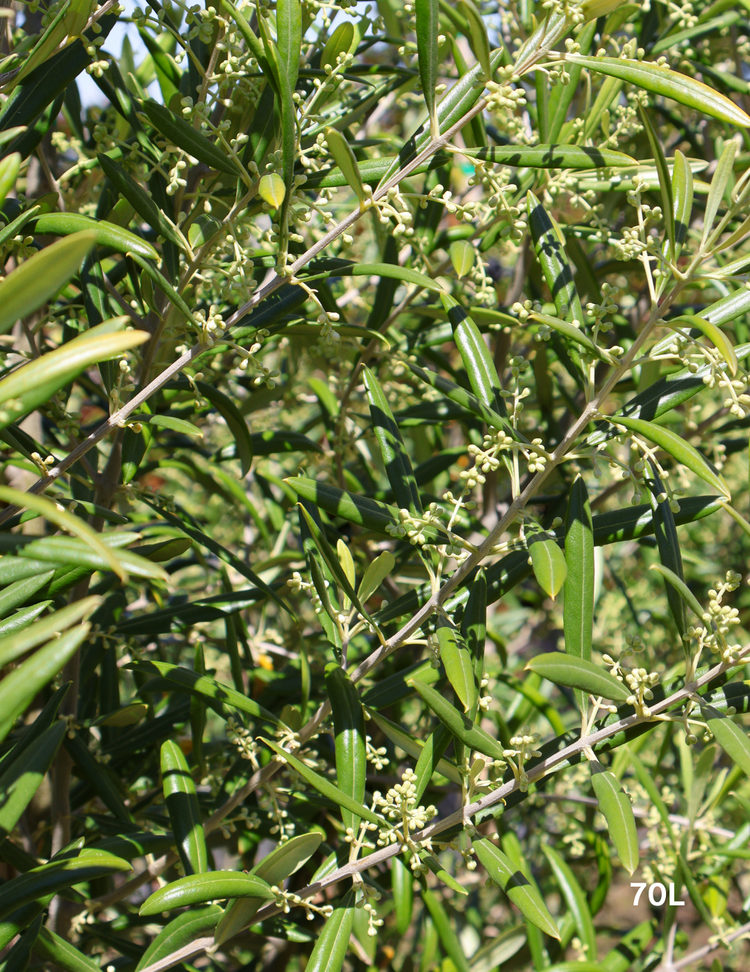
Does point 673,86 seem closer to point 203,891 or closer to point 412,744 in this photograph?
point 412,744

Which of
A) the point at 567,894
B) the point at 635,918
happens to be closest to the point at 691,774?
the point at 567,894

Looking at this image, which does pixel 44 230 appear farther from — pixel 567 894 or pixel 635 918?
pixel 635 918

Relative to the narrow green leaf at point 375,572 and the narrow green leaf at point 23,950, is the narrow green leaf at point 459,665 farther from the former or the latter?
the narrow green leaf at point 23,950

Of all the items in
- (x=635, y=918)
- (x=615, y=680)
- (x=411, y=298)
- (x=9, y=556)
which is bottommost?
(x=635, y=918)

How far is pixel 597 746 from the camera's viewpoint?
3.20 ft

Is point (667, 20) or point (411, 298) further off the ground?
point (667, 20)

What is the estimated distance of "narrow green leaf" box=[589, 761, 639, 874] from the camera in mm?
846

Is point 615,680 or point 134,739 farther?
point 134,739

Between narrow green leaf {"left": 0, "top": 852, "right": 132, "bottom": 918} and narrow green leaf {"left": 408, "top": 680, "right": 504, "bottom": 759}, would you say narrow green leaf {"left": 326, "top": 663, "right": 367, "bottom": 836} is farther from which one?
narrow green leaf {"left": 0, "top": 852, "right": 132, "bottom": 918}

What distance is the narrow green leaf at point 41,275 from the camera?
0.56 metres

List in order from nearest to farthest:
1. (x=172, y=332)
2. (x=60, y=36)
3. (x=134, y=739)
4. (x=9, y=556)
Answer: (x=9, y=556) → (x=60, y=36) → (x=172, y=332) → (x=134, y=739)

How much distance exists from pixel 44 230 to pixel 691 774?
1.66 meters

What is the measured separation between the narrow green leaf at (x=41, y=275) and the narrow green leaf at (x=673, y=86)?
56cm

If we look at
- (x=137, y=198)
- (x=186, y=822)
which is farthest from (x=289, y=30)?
(x=186, y=822)
